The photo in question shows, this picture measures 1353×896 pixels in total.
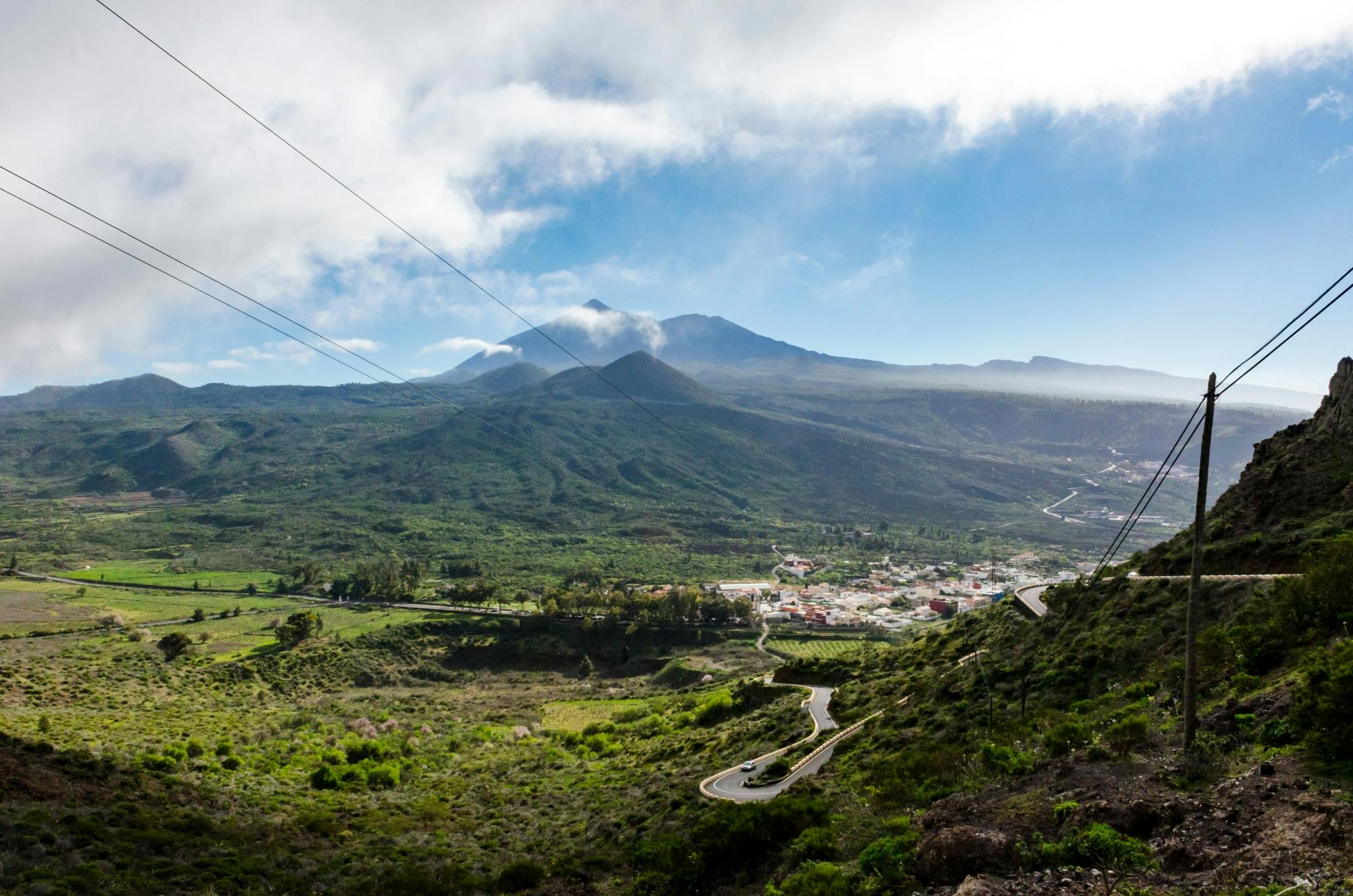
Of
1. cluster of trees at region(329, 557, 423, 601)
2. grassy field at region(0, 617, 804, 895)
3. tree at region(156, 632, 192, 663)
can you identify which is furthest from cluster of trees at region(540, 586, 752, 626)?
tree at region(156, 632, 192, 663)

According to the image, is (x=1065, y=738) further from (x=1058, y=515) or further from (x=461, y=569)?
(x=1058, y=515)

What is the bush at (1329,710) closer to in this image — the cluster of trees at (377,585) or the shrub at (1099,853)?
the shrub at (1099,853)

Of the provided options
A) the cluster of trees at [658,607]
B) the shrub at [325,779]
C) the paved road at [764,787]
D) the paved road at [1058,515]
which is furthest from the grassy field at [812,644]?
the paved road at [1058,515]

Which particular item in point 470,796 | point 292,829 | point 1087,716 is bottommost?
point 470,796

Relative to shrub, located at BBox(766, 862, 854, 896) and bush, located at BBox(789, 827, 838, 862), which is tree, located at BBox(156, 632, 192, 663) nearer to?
bush, located at BBox(789, 827, 838, 862)

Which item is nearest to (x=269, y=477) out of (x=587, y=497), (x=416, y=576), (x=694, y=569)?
(x=587, y=497)

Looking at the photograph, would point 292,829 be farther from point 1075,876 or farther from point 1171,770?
point 1171,770

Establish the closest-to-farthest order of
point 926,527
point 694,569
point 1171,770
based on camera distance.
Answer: point 1171,770
point 694,569
point 926,527

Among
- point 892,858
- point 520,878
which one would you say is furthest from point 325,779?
point 892,858
